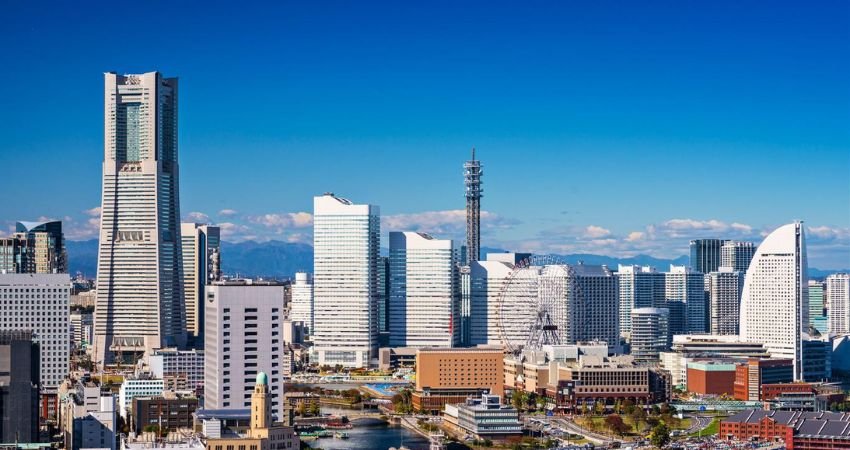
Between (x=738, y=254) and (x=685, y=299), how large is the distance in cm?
898

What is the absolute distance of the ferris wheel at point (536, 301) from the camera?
187 ft

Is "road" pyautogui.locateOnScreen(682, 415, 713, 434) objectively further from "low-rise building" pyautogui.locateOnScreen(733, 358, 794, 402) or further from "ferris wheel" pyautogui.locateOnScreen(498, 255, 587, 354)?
"ferris wheel" pyautogui.locateOnScreen(498, 255, 587, 354)

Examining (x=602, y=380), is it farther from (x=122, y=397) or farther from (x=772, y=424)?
(x=122, y=397)

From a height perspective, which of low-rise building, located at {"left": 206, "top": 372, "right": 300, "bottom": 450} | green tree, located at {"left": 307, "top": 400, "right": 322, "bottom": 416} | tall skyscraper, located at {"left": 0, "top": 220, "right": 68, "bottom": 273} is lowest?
green tree, located at {"left": 307, "top": 400, "right": 322, "bottom": 416}

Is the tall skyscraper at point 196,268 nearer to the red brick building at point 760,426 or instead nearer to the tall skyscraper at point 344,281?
the tall skyscraper at point 344,281

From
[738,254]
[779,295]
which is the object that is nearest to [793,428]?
[779,295]

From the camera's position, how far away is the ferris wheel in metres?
56.9

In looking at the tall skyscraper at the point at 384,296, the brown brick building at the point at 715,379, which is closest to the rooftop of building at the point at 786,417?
the brown brick building at the point at 715,379

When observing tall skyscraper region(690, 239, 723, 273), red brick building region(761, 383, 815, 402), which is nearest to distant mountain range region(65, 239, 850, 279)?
tall skyscraper region(690, 239, 723, 273)

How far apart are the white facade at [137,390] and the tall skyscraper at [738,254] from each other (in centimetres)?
4733

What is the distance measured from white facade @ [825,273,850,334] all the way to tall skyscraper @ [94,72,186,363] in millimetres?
34052

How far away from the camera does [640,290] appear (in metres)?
74.2

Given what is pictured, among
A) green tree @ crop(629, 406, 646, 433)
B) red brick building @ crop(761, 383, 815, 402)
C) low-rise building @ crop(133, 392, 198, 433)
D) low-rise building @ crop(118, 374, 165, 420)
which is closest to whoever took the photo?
low-rise building @ crop(133, 392, 198, 433)

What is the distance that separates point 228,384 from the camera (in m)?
30.2
